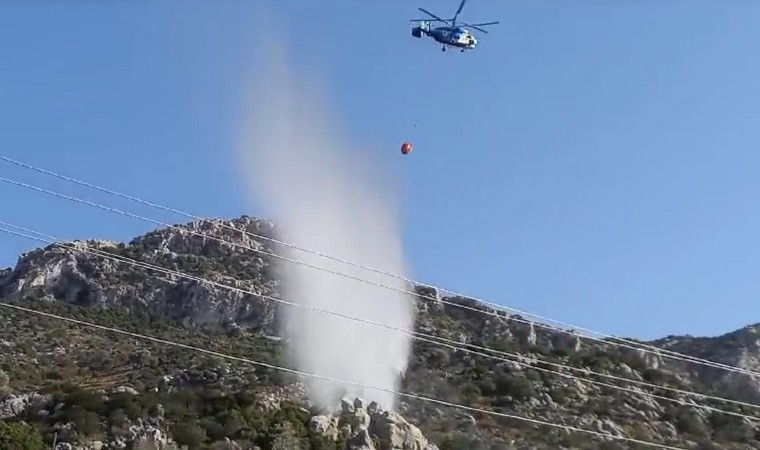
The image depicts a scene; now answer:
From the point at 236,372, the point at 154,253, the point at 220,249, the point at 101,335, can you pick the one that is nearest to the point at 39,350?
the point at 101,335

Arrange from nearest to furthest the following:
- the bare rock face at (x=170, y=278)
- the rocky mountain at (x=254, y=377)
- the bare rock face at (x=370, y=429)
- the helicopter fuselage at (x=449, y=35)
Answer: the helicopter fuselage at (x=449, y=35)
the bare rock face at (x=370, y=429)
the rocky mountain at (x=254, y=377)
the bare rock face at (x=170, y=278)

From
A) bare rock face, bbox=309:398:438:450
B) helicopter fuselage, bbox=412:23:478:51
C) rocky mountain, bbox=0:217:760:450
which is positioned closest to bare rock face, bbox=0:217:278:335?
rocky mountain, bbox=0:217:760:450

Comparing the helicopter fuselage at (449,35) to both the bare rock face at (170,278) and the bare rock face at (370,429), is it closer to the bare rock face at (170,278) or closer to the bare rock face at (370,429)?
the bare rock face at (370,429)

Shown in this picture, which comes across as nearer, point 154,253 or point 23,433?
point 23,433

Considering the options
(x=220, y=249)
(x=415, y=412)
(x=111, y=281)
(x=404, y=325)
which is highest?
(x=220, y=249)

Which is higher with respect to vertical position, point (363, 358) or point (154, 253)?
point (154, 253)

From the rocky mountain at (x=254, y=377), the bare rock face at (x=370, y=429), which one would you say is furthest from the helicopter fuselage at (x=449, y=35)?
the bare rock face at (x=370, y=429)

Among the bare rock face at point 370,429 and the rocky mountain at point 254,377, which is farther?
the rocky mountain at point 254,377

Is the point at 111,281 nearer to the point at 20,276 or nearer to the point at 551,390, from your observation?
the point at 20,276

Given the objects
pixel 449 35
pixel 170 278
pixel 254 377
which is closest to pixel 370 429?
pixel 254 377
